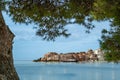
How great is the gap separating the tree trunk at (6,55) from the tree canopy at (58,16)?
265 cm

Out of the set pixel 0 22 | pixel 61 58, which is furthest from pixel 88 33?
pixel 61 58

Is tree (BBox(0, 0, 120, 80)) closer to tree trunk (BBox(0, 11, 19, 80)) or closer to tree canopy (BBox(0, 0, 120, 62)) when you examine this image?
tree canopy (BBox(0, 0, 120, 62))

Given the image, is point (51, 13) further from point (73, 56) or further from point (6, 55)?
point (73, 56)

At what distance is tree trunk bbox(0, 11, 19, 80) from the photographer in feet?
20.5

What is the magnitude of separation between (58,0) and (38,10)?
70cm

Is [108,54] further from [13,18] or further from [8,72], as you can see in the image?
[8,72]

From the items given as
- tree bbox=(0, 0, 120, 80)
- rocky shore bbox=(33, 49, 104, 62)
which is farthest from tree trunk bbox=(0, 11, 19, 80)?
rocky shore bbox=(33, 49, 104, 62)

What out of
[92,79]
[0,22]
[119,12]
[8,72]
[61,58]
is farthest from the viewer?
[61,58]

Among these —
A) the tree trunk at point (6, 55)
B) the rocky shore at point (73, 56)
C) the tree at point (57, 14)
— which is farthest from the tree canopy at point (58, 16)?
the rocky shore at point (73, 56)

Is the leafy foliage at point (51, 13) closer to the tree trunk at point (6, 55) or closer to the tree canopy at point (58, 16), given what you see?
the tree canopy at point (58, 16)

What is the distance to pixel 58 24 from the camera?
36.7ft

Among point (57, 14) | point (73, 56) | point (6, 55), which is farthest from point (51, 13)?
point (73, 56)

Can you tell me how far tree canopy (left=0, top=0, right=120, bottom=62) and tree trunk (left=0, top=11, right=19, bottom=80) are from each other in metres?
2.65

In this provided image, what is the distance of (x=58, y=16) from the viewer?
1050 centimetres
